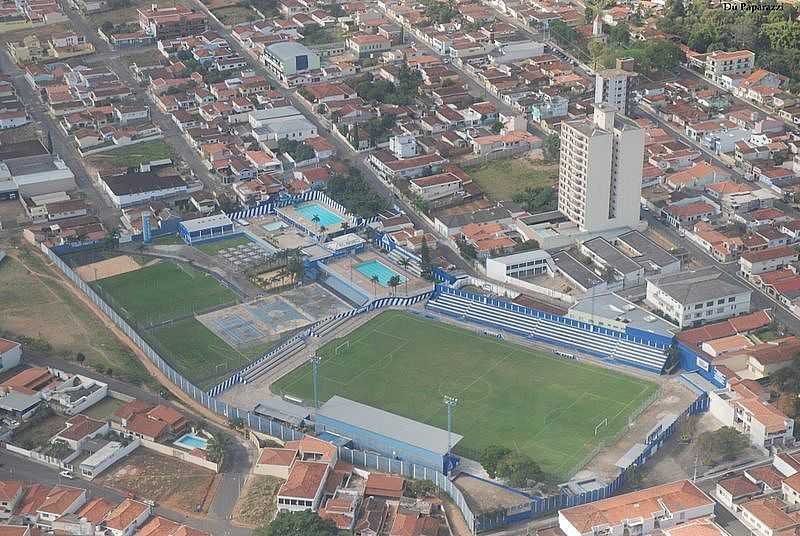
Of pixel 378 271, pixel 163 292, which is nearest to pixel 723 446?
pixel 378 271

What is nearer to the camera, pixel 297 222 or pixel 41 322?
pixel 41 322

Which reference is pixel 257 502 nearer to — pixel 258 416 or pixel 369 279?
pixel 258 416

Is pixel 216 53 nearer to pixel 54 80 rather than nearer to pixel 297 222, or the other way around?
pixel 54 80

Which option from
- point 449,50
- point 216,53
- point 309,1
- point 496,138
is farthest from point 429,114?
point 309,1

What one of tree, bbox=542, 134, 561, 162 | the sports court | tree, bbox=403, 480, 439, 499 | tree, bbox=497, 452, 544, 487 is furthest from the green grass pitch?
tree, bbox=542, 134, 561, 162

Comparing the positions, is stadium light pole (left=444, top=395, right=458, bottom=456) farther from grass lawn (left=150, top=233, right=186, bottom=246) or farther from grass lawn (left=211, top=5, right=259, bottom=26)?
grass lawn (left=211, top=5, right=259, bottom=26)

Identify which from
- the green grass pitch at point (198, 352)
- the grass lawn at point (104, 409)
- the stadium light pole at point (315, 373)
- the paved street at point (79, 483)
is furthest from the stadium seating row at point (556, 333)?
the paved street at point (79, 483)
